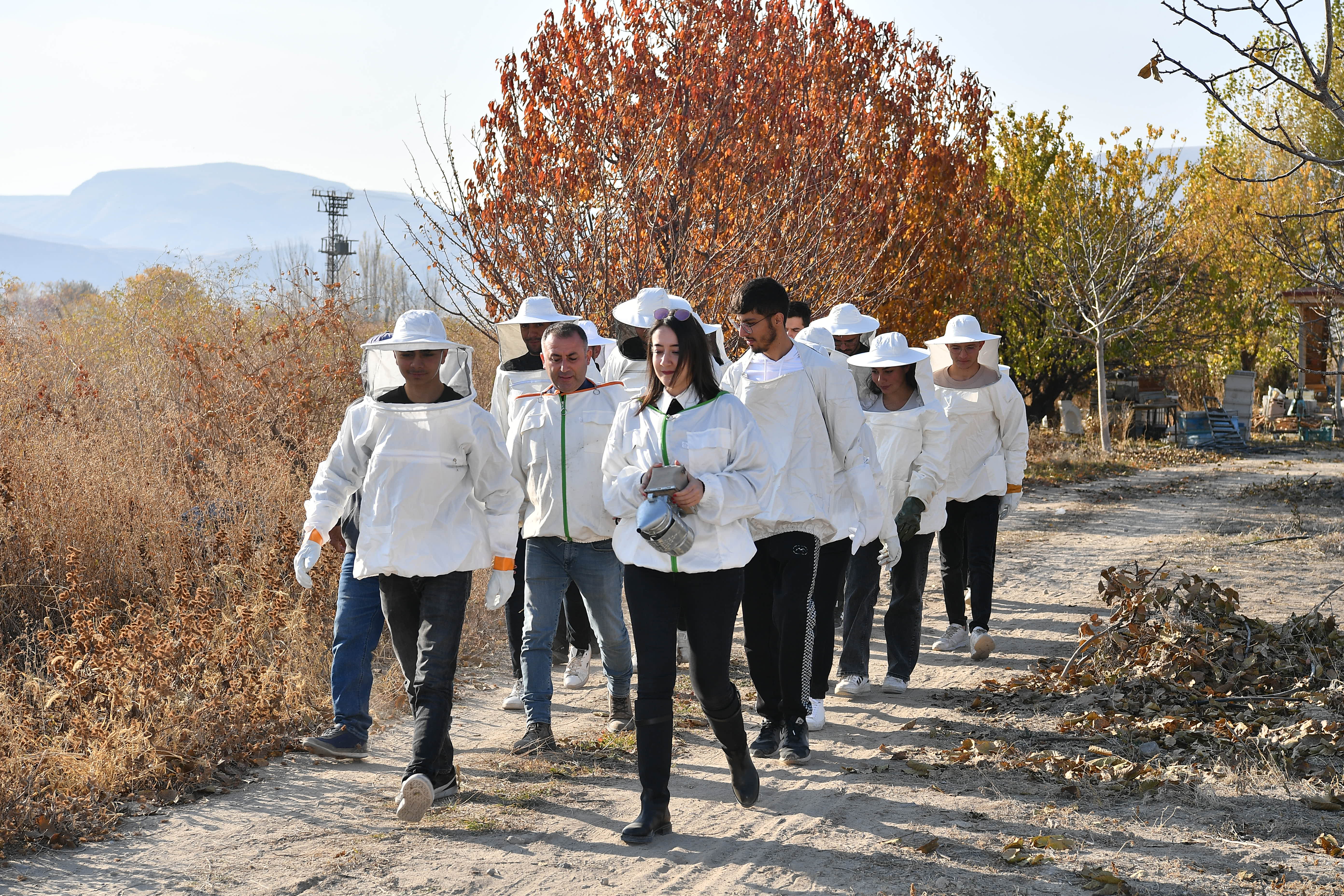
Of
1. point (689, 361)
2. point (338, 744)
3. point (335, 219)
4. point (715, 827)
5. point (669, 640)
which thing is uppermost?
point (335, 219)

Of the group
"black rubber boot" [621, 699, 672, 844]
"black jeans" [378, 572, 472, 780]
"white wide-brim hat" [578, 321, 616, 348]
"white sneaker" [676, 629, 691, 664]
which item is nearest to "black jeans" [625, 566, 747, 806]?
"black rubber boot" [621, 699, 672, 844]

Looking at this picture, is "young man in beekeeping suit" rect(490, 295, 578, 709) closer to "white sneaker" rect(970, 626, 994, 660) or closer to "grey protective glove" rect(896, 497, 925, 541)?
"grey protective glove" rect(896, 497, 925, 541)

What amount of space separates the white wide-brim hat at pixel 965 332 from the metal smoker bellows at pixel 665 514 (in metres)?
3.92

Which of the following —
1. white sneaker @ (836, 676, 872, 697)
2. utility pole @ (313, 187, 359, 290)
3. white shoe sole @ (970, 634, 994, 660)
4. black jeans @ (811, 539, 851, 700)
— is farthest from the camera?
utility pole @ (313, 187, 359, 290)

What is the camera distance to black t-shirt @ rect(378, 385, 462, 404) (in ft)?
15.5

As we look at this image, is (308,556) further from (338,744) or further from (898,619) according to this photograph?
(898,619)

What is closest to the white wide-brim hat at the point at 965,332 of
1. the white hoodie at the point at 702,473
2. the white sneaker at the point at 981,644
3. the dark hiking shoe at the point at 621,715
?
the white sneaker at the point at 981,644

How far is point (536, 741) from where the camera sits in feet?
18.0

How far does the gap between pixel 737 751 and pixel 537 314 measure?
2854 millimetres

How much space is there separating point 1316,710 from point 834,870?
3.16 metres

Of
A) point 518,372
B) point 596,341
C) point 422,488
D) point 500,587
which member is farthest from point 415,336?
point 596,341

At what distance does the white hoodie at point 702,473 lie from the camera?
4.23m

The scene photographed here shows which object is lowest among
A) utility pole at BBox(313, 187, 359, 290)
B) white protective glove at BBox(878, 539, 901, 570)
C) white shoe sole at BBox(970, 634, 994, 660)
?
white shoe sole at BBox(970, 634, 994, 660)

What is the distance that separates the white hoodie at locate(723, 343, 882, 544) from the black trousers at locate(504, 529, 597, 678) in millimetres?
1318
